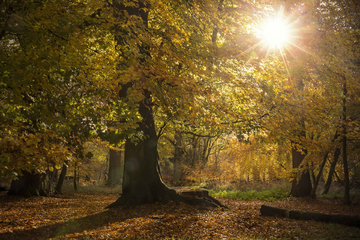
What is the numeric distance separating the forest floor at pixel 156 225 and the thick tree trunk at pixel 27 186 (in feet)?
10.0

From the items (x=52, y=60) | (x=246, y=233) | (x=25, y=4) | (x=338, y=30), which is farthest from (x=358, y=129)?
(x=25, y=4)

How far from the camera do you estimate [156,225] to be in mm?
7453

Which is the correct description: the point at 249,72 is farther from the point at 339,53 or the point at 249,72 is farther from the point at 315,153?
the point at 315,153

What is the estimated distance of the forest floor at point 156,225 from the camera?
6.58 meters

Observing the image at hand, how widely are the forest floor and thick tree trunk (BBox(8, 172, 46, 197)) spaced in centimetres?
306

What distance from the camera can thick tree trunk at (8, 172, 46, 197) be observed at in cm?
1287

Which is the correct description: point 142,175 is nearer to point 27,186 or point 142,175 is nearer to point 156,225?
point 156,225

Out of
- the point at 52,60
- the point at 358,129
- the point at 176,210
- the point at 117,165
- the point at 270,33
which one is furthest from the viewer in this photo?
the point at 117,165

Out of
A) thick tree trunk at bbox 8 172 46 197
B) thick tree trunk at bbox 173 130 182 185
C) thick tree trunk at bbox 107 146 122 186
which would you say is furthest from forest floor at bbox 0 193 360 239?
thick tree trunk at bbox 173 130 182 185

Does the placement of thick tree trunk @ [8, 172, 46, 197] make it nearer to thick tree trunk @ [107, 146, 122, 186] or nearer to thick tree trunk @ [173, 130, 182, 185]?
thick tree trunk @ [107, 146, 122, 186]

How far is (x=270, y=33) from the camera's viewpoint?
10125mm

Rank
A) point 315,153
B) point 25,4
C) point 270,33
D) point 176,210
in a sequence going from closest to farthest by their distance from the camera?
point 25,4 < point 176,210 < point 270,33 < point 315,153

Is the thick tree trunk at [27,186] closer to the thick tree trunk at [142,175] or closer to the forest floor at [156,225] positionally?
the forest floor at [156,225]

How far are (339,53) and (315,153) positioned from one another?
5.15 meters
